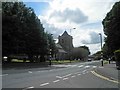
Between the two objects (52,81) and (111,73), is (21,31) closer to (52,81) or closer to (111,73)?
(111,73)

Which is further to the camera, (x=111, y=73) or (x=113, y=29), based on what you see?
(x=113, y=29)

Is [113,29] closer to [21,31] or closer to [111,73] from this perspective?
[21,31]

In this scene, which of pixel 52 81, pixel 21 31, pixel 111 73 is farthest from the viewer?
pixel 21 31

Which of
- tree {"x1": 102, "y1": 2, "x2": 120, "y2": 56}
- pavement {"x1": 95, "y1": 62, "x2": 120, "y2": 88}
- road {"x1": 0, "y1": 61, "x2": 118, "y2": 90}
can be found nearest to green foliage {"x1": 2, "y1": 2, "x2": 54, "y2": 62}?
tree {"x1": 102, "y1": 2, "x2": 120, "y2": 56}

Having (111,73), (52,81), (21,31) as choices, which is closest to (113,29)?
(21,31)

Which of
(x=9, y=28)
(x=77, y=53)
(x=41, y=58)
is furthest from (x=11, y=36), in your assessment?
(x=77, y=53)

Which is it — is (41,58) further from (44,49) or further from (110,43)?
(110,43)

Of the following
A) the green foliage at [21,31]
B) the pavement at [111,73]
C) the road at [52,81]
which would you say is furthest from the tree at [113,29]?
the road at [52,81]

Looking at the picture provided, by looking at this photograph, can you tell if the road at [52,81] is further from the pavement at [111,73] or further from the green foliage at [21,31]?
the green foliage at [21,31]

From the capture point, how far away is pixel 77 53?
162m

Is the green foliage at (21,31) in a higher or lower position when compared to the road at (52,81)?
higher

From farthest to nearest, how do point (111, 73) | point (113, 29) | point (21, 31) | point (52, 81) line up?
1. point (21, 31)
2. point (113, 29)
3. point (111, 73)
4. point (52, 81)

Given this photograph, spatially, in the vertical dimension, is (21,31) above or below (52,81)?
above

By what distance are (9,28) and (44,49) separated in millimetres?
18644
